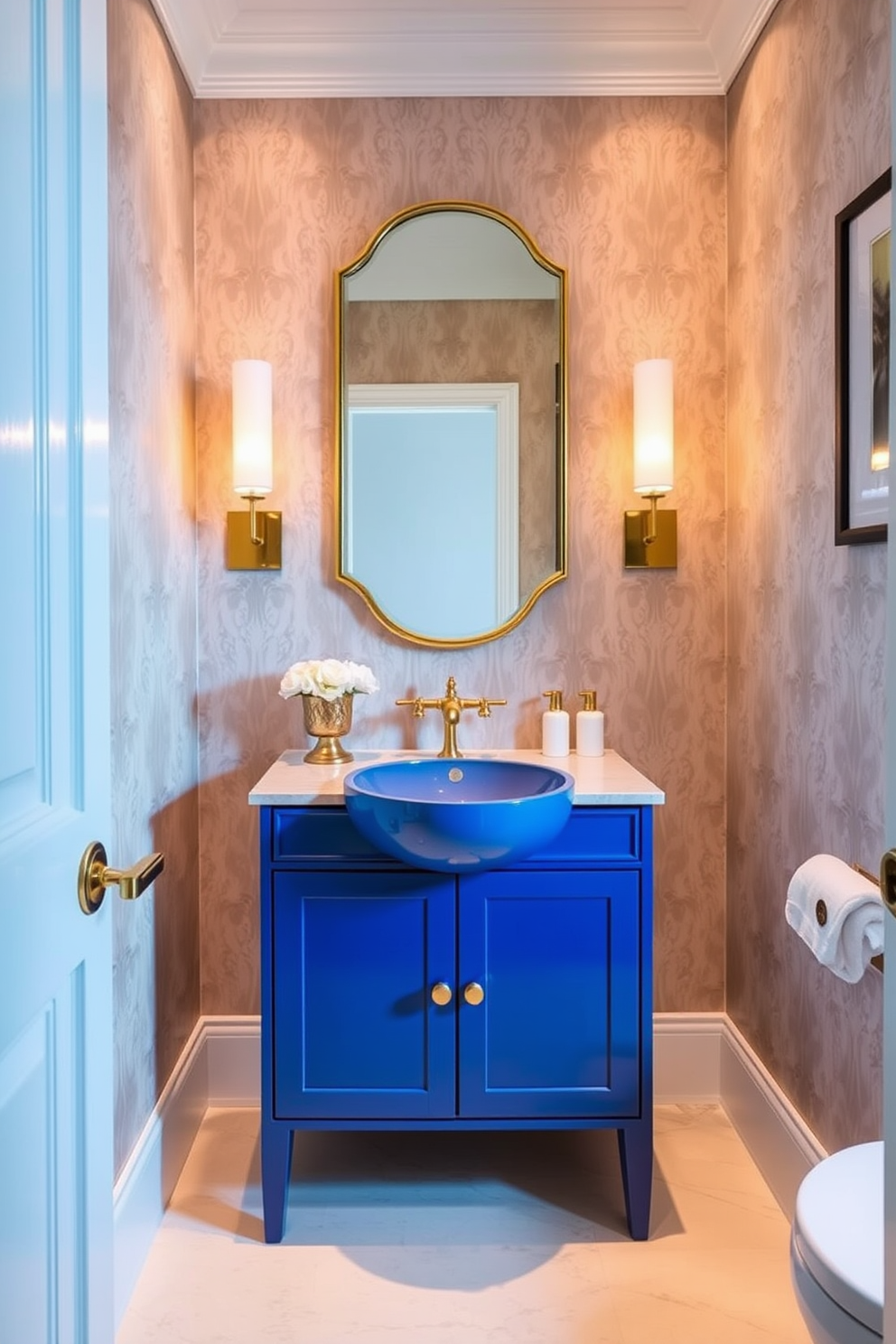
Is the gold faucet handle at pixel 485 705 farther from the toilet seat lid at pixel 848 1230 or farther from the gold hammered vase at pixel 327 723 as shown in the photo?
the toilet seat lid at pixel 848 1230

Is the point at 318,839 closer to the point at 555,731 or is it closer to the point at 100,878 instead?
the point at 555,731

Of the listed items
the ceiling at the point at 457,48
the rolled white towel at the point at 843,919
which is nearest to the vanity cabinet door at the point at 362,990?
the rolled white towel at the point at 843,919

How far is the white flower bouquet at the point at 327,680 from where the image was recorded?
2.04 metres

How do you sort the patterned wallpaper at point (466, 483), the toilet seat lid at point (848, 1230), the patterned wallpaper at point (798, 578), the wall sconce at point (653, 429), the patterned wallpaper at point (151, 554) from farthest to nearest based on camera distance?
1. the patterned wallpaper at point (466, 483)
2. the wall sconce at point (653, 429)
3. the patterned wallpaper at point (151, 554)
4. the patterned wallpaper at point (798, 578)
5. the toilet seat lid at point (848, 1230)

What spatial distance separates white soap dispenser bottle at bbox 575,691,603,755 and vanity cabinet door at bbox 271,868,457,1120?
0.52 metres

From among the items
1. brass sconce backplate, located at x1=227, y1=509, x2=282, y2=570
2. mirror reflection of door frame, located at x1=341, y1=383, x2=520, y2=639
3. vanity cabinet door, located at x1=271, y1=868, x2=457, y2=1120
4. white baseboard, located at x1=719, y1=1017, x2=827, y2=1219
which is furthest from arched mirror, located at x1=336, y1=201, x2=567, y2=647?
white baseboard, located at x1=719, y1=1017, x2=827, y2=1219

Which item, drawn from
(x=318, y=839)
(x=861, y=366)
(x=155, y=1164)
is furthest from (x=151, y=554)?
(x=861, y=366)

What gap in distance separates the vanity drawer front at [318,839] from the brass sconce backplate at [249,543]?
0.69 m

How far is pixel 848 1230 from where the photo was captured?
1006mm

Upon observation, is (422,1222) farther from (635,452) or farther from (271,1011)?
(635,452)

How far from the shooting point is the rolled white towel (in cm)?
136

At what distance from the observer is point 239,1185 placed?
196 centimetres

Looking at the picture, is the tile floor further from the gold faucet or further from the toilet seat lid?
the gold faucet

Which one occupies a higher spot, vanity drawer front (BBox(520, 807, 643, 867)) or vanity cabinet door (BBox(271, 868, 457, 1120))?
vanity drawer front (BBox(520, 807, 643, 867))
